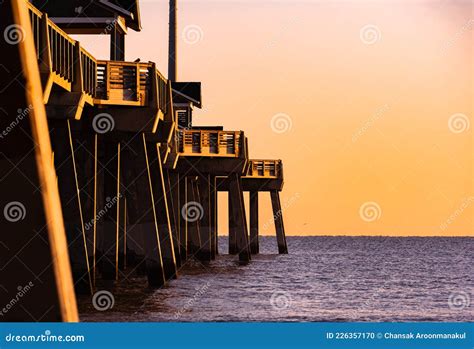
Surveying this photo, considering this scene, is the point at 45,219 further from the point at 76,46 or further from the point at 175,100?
the point at 175,100

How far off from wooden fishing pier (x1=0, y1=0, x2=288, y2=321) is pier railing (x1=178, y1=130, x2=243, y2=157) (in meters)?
0.05

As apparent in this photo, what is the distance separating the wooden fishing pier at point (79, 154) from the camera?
8289mm

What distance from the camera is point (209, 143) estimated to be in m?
41.5

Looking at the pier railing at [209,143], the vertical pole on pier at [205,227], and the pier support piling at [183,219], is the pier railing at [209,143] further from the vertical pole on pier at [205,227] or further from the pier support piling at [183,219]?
the vertical pole on pier at [205,227]

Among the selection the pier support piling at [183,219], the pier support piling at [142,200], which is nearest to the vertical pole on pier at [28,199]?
the pier support piling at [142,200]

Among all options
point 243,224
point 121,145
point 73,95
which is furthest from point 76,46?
point 243,224

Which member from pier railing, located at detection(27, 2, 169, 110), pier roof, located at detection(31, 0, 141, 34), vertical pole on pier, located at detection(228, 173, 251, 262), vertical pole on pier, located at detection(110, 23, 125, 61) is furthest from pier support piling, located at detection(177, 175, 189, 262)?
pier railing, located at detection(27, 2, 169, 110)

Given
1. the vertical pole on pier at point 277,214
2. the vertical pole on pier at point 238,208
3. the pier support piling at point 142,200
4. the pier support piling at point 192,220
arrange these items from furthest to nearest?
the vertical pole on pier at point 277,214
the pier support piling at point 192,220
the vertical pole on pier at point 238,208
the pier support piling at point 142,200

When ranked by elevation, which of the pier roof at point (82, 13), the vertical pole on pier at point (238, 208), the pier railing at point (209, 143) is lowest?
the vertical pole on pier at point (238, 208)

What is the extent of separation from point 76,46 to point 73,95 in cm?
105

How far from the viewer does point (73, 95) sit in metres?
21.5

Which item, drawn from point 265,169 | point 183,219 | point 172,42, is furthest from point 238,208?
point 265,169

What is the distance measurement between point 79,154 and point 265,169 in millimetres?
40829

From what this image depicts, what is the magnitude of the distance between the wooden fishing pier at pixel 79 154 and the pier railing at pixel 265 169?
47.1 ft
